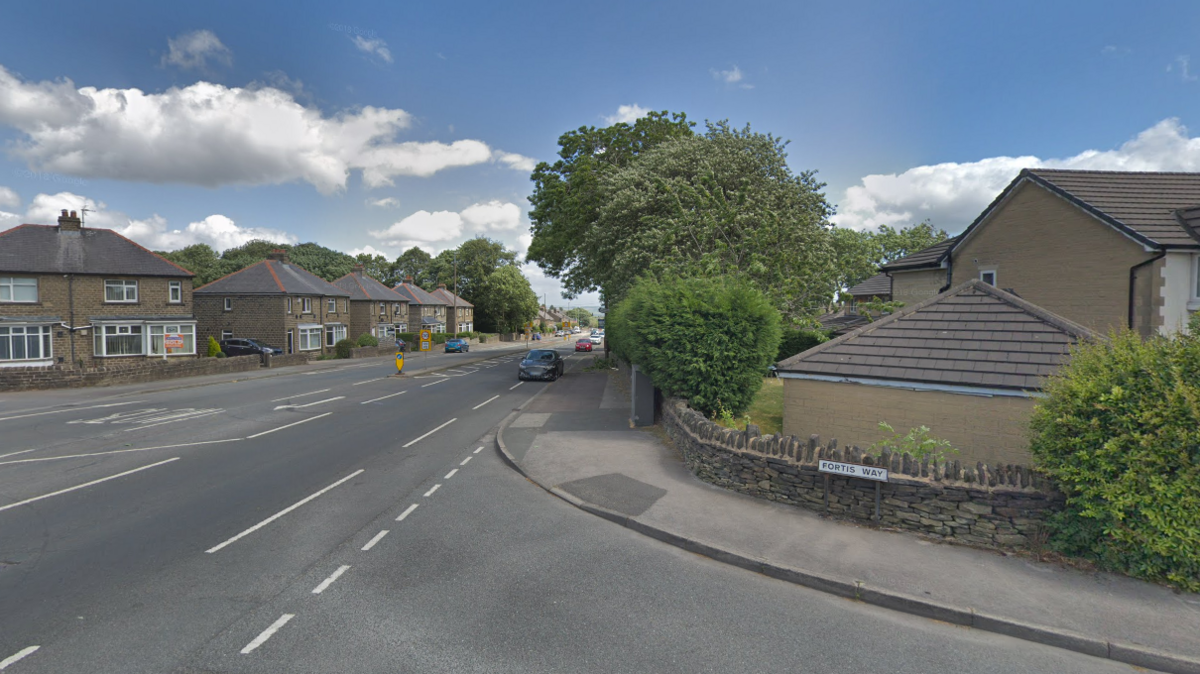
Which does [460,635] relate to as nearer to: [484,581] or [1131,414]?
[484,581]

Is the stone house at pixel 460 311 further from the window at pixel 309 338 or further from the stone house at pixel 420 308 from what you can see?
the window at pixel 309 338

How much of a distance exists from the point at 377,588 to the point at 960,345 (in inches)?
404

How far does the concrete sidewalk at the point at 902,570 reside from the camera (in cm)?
513

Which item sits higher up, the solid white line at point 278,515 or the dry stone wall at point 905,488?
the dry stone wall at point 905,488

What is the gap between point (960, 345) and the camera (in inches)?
402

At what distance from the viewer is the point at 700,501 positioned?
8.70 meters

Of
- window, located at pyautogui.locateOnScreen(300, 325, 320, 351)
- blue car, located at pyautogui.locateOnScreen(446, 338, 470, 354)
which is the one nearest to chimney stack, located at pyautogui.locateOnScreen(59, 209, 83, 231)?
window, located at pyautogui.locateOnScreen(300, 325, 320, 351)

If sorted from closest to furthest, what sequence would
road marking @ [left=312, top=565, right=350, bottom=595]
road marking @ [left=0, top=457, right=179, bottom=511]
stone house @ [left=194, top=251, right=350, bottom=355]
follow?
road marking @ [left=312, top=565, right=350, bottom=595] → road marking @ [left=0, top=457, right=179, bottom=511] → stone house @ [left=194, top=251, right=350, bottom=355]

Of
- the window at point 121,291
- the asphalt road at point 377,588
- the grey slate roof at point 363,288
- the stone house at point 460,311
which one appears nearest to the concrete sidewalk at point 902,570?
the asphalt road at point 377,588

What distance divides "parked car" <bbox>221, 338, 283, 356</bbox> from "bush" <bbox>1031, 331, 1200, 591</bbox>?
4299 cm

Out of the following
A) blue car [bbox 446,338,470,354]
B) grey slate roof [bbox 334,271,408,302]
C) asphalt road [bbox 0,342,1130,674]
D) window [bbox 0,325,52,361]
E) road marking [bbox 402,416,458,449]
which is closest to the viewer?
asphalt road [bbox 0,342,1130,674]

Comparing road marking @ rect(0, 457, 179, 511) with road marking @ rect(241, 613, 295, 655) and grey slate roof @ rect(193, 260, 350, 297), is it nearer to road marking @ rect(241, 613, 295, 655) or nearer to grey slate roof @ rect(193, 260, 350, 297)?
road marking @ rect(241, 613, 295, 655)

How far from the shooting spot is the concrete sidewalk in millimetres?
5129

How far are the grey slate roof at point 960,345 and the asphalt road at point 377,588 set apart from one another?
17.8 feet
